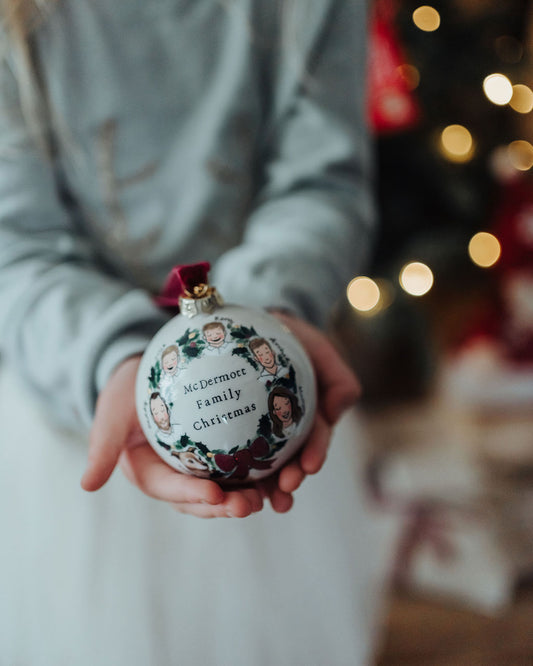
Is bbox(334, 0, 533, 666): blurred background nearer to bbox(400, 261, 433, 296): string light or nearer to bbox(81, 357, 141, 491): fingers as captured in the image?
bbox(400, 261, 433, 296): string light

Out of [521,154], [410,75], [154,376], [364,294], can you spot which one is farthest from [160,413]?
[521,154]

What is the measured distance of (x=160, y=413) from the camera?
43 centimetres

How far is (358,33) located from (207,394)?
1.65 feet

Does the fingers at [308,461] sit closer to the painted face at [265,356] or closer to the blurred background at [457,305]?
the painted face at [265,356]

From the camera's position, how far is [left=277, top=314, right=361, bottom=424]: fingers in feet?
1.78

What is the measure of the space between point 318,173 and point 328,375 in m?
0.27

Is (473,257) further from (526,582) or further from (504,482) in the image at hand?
(526,582)

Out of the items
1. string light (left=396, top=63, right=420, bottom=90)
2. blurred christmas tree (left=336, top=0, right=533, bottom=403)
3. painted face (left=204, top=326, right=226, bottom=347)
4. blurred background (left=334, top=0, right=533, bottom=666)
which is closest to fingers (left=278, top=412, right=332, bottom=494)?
painted face (left=204, top=326, right=226, bottom=347)

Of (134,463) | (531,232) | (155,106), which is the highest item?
(155,106)

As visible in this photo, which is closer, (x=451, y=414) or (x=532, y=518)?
(x=532, y=518)

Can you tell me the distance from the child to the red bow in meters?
0.02

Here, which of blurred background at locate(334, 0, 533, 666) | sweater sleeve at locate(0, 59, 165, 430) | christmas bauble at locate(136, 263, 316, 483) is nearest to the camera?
christmas bauble at locate(136, 263, 316, 483)

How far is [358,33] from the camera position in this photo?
0.72m

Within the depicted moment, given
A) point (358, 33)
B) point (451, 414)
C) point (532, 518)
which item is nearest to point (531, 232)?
point (451, 414)
